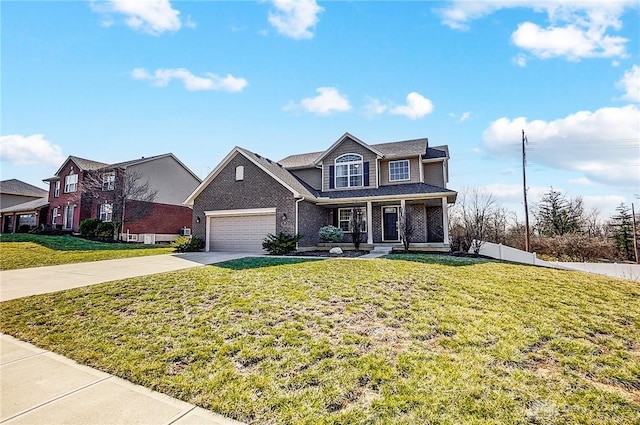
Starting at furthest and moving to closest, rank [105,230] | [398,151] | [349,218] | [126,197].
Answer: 1. [126,197]
2. [105,230]
3. [349,218]
4. [398,151]

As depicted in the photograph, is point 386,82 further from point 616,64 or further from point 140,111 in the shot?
point 140,111

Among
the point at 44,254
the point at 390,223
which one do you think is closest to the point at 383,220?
the point at 390,223

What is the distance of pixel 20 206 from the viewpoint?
33000 millimetres

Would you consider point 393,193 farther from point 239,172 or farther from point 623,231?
point 623,231

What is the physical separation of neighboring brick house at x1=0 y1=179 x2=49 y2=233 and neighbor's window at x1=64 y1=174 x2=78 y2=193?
388cm

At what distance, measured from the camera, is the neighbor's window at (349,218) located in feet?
63.9

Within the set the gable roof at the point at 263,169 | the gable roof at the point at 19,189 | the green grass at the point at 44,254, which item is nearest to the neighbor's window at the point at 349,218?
the gable roof at the point at 263,169

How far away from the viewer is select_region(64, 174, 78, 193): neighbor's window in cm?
2857

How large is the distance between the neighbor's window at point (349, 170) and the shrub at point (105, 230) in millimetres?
18283

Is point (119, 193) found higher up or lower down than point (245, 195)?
higher up

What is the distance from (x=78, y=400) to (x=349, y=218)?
57.6 ft

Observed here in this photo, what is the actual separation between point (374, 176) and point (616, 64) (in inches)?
445

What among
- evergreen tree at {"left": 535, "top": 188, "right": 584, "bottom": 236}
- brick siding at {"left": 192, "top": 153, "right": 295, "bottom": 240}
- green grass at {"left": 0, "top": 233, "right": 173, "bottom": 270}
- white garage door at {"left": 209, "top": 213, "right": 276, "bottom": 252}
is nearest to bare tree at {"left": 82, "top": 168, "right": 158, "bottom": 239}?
green grass at {"left": 0, "top": 233, "right": 173, "bottom": 270}

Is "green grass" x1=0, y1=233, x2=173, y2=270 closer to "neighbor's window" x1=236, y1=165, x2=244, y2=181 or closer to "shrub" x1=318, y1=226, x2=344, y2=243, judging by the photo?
"neighbor's window" x1=236, y1=165, x2=244, y2=181
